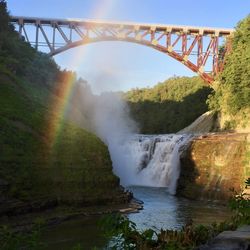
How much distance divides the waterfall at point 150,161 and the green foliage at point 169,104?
1093 inches

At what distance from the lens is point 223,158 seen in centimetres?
2834

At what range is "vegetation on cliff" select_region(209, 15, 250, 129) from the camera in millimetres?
42000

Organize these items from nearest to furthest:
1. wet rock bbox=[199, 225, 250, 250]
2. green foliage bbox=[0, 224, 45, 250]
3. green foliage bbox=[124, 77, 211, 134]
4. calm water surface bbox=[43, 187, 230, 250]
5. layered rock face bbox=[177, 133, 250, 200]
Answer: green foliage bbox=[0, 224, 45, 250] < wet rock bbox=[199, 225, 250, 250] < calm water surface bbox=[43, 187, 230, 250] < layered rock face bbox=[177, 133, 250, 200] < green foliage bbox=[124, 77, 211, 134]

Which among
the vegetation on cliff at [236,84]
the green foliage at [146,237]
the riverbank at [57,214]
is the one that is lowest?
the riverbank at [57,214]

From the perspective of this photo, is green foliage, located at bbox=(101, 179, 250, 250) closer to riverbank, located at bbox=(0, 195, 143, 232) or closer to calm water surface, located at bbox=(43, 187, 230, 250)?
calm water surface, located at bbox=(43, 187, 230, 250)

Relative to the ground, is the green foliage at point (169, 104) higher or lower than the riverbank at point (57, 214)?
higher

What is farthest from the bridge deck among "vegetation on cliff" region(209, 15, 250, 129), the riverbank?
the riverbank

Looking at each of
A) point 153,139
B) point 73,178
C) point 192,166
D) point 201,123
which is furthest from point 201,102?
point 73,178

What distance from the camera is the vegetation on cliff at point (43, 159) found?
16.9 m

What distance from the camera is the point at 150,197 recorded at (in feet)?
86.7

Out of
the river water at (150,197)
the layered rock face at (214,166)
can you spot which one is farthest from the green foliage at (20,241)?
the layered rock face at (214,166)

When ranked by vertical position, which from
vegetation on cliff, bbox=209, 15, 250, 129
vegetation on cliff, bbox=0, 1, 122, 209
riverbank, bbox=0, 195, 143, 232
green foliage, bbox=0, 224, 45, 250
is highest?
vegetation on cliff, bbox=209, 15, 250, 129

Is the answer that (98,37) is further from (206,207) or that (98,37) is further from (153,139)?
(206,207)

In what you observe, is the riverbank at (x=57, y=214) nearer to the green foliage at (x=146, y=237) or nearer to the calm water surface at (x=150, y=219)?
the calm water surface at (x=150, y=219)
